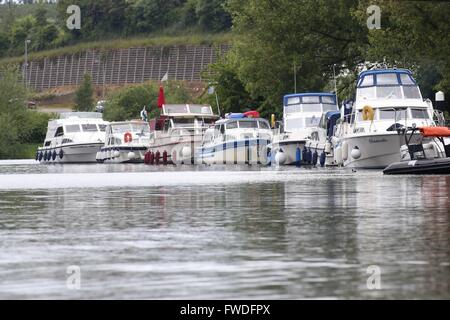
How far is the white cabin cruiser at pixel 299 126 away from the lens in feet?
200

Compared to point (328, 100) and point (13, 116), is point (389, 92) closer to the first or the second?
point (328, 100)

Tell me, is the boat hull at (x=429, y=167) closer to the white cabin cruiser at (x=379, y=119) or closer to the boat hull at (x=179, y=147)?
the white cabin cruiser at (x=379, y=119)

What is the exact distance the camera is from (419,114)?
50969 mm

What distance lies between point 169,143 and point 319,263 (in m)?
63.8

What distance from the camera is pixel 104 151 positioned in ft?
272

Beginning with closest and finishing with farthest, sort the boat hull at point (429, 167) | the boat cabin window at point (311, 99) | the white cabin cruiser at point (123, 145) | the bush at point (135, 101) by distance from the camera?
1. the boat hull at point (429, 167)
2. the boat cabin window at point (311, 99)
3. the white cabin cruiser at point (123, 145)
4. the bush at point (135, 101)

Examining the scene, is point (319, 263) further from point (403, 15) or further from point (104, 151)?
point (104, 151)

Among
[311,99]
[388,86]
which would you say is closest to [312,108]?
[311,99]

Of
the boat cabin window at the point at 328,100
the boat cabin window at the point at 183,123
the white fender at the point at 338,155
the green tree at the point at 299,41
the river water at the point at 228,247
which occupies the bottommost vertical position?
the river water at the point at 228,247

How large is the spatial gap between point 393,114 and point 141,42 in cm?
13984

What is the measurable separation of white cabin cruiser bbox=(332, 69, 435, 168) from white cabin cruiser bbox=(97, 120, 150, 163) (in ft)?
92.5

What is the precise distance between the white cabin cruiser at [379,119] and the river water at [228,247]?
75.9 ft

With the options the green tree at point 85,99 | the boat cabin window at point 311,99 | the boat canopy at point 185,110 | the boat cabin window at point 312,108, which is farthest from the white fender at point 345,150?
the green tree at point 85,99
